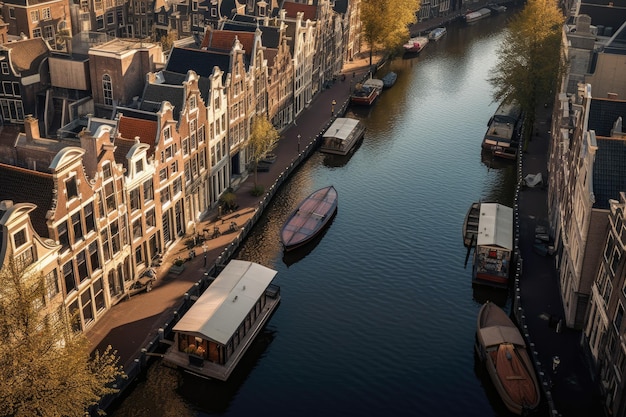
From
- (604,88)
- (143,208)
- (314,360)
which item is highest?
(604,88)

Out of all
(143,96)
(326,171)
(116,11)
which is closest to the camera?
(143,96)

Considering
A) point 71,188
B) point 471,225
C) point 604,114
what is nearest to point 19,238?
point 71,188

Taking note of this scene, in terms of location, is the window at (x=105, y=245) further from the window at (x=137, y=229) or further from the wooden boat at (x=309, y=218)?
the wooden boat at (x=309, y=218)

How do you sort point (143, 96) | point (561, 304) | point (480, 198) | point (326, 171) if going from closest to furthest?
point (561, 304), point (143, 96), point (480, 198), point (326, 171)

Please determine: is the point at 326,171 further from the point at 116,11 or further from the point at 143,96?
the point at 116,11

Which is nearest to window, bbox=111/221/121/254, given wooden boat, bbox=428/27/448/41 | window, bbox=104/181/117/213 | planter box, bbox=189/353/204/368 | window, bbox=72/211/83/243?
window, bbox=104/181/117/213

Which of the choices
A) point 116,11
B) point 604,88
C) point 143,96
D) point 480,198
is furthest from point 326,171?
point 116,11
